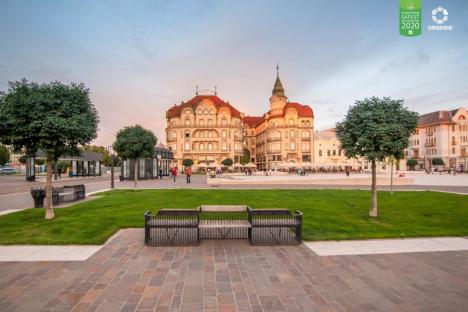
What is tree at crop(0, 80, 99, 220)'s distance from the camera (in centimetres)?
894

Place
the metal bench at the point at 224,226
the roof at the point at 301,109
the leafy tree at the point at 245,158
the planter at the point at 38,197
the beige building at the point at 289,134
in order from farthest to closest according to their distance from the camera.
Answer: the roof at the point at 301,109
the beige building at the point at 289,134
the leafy tree at the point at 245,158
the planter at the point at 38,197
the metal bench at the point at 224,226

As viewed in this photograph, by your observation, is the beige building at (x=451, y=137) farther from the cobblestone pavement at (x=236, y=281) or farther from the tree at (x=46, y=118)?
the tree at (x=46, y=118)

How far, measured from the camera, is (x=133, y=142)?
871 inches

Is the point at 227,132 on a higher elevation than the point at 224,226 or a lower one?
higher

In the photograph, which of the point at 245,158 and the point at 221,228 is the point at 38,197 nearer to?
the point at 221,228

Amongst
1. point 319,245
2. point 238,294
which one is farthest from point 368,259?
point 238,294

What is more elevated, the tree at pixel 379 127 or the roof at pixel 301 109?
the roof at pixel 301 109

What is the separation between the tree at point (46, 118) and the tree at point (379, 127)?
395 inches

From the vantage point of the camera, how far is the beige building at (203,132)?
70.6 m

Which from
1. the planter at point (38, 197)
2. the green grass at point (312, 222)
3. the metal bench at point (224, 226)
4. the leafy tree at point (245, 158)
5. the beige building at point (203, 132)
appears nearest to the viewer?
the metal bench at point (224, 226)

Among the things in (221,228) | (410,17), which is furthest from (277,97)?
(221,228)

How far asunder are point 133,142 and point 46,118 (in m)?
13.2

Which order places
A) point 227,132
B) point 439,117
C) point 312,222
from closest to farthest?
1. point 312,222
2. point 227,132
3. point 439,117

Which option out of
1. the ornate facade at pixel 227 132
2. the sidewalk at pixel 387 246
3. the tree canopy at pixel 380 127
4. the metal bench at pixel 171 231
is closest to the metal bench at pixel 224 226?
the metal bench at pixel 171 231
